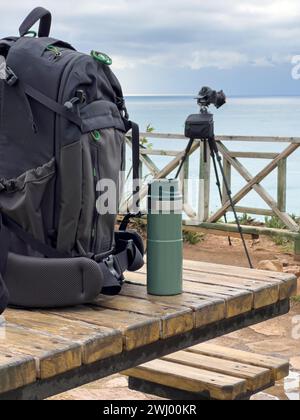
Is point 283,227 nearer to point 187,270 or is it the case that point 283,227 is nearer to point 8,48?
point 187,270

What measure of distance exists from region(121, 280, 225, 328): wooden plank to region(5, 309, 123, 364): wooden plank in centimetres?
40

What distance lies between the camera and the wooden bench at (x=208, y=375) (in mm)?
3547

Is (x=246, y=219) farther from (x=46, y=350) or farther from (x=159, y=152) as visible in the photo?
(x=46, y=350)

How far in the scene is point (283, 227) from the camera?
9.12m

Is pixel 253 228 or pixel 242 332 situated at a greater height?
pixel 253 228

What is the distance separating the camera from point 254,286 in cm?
324

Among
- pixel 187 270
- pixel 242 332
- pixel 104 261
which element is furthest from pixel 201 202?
pixel 104 261

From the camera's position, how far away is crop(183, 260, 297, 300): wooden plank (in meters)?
3.35

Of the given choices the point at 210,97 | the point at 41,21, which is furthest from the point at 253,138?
the point at 41,21

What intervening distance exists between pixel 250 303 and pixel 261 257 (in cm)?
547

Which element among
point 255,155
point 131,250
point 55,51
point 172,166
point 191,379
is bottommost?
point 191,379

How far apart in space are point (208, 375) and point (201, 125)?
118 inches

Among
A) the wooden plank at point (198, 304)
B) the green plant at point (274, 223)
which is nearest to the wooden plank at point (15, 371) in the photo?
the wooden plank at point (198, 304)

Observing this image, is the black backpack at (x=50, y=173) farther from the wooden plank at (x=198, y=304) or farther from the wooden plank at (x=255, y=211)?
the wooden plank at (x=255, y=211)
